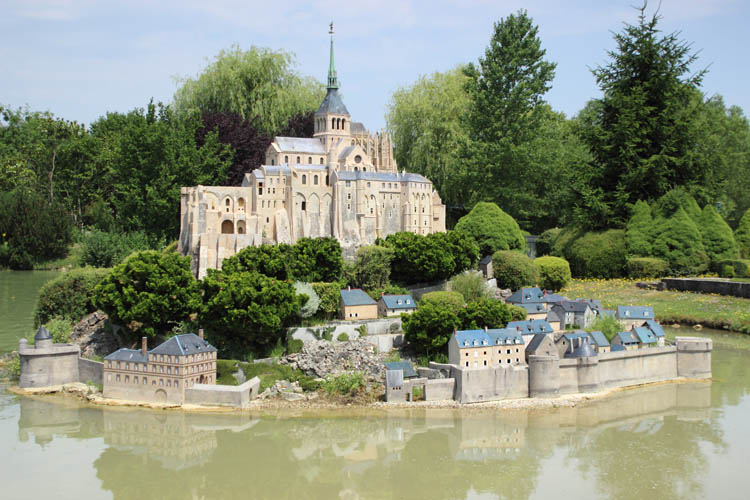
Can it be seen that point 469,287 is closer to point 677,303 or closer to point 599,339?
point 599,339

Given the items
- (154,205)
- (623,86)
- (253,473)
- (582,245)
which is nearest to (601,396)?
(253,473)

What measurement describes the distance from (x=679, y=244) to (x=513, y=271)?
13.8 meters

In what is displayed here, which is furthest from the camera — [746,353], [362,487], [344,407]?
[746,353]

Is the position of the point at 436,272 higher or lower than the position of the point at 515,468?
higher

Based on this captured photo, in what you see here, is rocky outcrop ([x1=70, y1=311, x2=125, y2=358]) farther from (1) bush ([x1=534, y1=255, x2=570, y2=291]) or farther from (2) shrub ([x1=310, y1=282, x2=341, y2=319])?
(1) bush ([x1=534, y1=255, x2=570, y2=291])

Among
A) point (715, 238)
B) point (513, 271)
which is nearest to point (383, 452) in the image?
point (513, 271)

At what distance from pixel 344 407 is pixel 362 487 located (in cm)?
624

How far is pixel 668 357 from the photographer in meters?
39.0

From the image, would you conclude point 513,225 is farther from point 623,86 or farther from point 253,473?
point 253,473

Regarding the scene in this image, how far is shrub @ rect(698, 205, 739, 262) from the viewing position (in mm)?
57688

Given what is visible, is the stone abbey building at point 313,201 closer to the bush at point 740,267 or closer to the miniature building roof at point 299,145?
the miniature building roof at point 299,145

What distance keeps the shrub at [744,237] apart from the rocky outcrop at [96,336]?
45770 millimetres

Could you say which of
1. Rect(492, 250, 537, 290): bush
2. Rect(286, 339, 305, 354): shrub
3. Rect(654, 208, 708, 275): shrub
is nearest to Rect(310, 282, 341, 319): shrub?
Rect(286, 339, 305, 354): shrub

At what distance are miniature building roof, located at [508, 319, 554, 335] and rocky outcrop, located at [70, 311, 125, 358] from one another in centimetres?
1848
